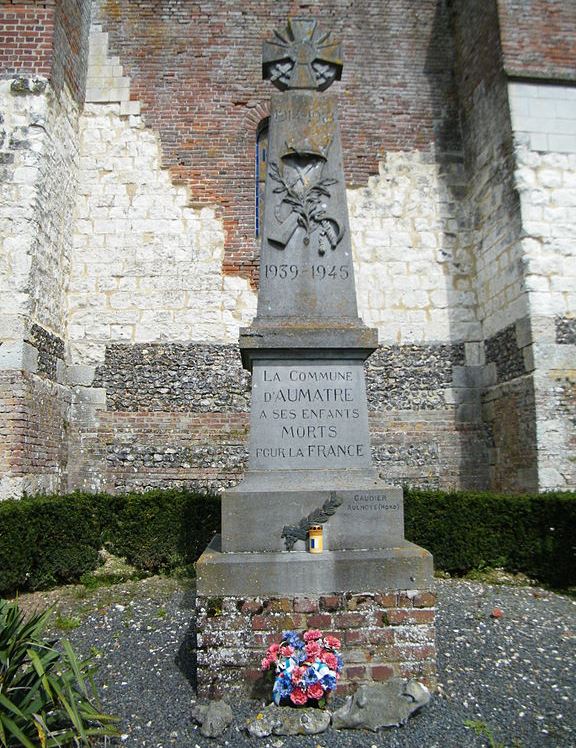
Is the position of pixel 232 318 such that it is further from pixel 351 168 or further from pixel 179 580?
pixel 179 580

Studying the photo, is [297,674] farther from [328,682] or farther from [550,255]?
[550,255]

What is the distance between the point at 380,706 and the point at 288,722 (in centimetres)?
54

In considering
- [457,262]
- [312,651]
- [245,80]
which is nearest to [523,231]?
[457,262]

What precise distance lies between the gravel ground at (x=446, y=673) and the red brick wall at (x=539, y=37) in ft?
26.4

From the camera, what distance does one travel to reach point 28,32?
356 inches

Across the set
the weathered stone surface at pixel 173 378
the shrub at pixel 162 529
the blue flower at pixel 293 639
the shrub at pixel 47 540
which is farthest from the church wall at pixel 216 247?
the blue flower at pixel 293 639

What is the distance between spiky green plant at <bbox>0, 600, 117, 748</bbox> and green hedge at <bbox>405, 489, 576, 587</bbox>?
461cm

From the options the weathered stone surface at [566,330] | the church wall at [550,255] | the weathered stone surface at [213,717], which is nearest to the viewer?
the weathered stone surface at [213,717]

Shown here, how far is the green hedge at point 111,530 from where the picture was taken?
6.51 meters

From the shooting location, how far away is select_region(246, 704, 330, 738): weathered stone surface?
315cm

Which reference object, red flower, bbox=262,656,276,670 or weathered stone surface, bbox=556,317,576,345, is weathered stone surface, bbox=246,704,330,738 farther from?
weathered stone surface, bbox=556,317,576,345

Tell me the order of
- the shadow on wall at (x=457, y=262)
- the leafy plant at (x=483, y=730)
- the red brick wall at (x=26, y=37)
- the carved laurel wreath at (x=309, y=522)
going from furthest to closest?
the shadow on wall at (x=457, y=262) < the red brick wall at (x=26, y=37) < the carved laurel wreath at (x=309, y=522) < the leafy plant at (x=483, y=730)

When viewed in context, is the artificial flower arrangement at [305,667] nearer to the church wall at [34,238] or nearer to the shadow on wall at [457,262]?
the church wall at [34,238]

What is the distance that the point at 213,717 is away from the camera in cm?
324
